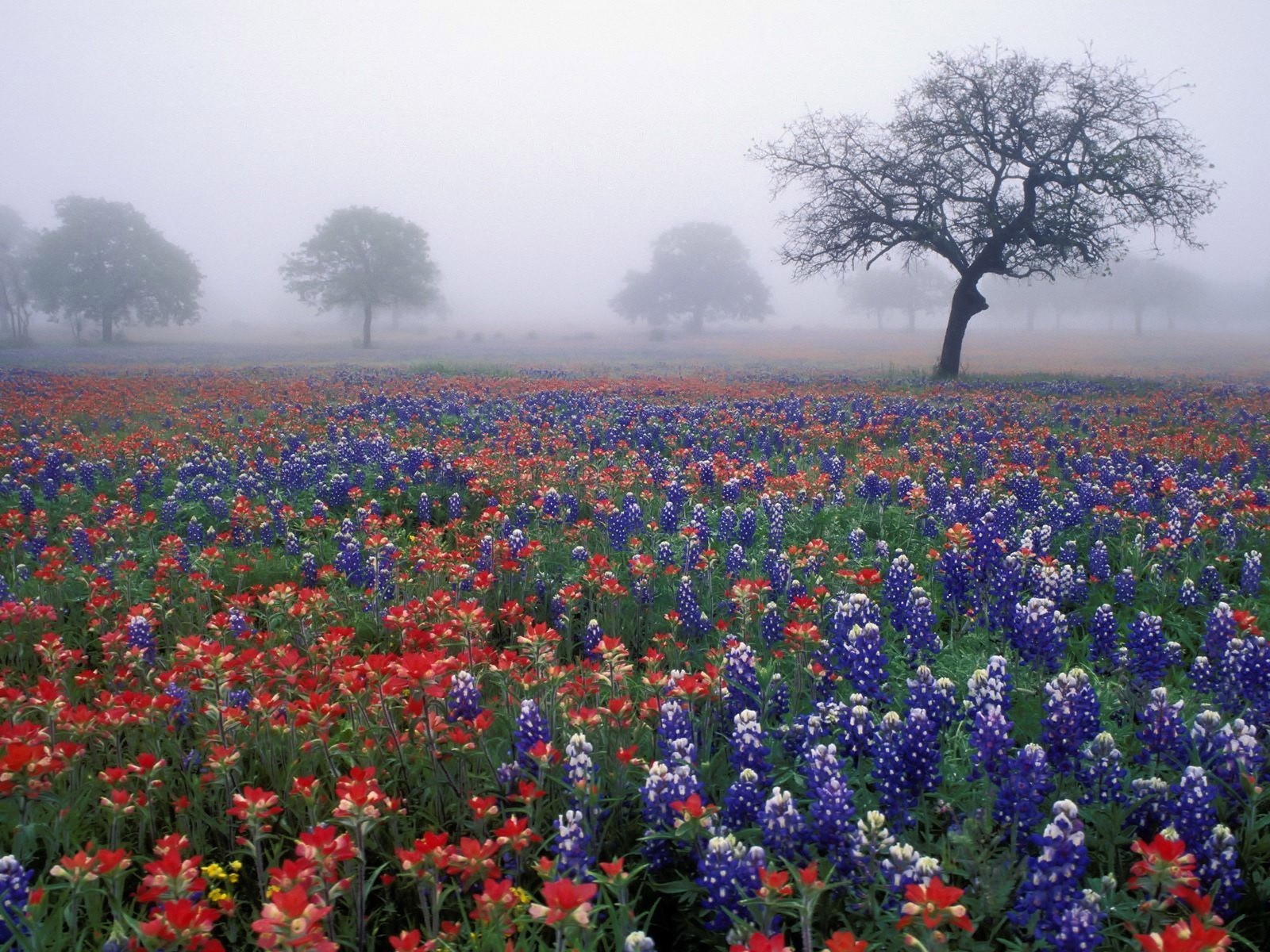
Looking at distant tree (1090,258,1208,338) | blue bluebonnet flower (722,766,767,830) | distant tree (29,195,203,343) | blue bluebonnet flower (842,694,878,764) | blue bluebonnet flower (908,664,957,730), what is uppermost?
distant tree (1090,258,1208,338)

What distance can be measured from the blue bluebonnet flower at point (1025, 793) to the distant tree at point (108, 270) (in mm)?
63742

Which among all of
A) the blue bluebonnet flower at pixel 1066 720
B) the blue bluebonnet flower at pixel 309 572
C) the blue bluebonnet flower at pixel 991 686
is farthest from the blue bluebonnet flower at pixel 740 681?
the blue bluebonnet flower at pixel 309 572

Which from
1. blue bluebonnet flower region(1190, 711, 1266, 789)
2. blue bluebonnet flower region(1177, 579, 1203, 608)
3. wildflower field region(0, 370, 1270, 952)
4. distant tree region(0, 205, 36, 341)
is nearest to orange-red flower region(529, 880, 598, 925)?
wildflower field region(0, 370, 1270, 952)

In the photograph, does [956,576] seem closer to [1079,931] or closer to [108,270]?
[1079,931]

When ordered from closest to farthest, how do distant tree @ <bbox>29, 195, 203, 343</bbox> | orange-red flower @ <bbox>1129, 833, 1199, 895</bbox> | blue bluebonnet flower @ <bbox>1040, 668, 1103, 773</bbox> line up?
orange-red flower @ <bbox>1129, 833, 1199, 895</bbox> → blue bluebonnet flower @ <bbox>1040, 668, 1103, 773</bbox> → distant tree @ <bbox>29, 195, 203, 343</bbox>

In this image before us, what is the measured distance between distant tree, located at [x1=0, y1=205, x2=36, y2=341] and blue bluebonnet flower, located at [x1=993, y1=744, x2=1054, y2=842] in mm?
68071

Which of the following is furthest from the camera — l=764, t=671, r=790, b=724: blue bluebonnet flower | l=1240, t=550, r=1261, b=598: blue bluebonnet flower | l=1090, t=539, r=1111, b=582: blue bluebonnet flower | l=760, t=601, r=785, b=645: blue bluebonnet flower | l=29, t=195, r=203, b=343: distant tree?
l=29, t=195, r=203, b=343: distant tree

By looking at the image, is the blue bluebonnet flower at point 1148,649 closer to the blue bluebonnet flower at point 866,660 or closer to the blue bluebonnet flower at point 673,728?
the blue bluebonnet flower at point 866,660

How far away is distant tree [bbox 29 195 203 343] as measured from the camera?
5228cm

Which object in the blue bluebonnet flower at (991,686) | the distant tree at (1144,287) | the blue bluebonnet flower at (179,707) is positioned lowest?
the blue bluebonnet flower at (179,707)

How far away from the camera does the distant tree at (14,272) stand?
188 ft

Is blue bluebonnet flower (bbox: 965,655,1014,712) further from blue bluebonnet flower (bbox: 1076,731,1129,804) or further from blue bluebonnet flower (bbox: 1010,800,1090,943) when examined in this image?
blue bluebonnet flower (bbox: 1010,800,1090,943)

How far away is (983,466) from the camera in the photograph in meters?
8.32

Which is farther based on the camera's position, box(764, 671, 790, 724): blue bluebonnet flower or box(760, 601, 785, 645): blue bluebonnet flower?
box(760, 601, 785, 645): blue bluebonnet flower
